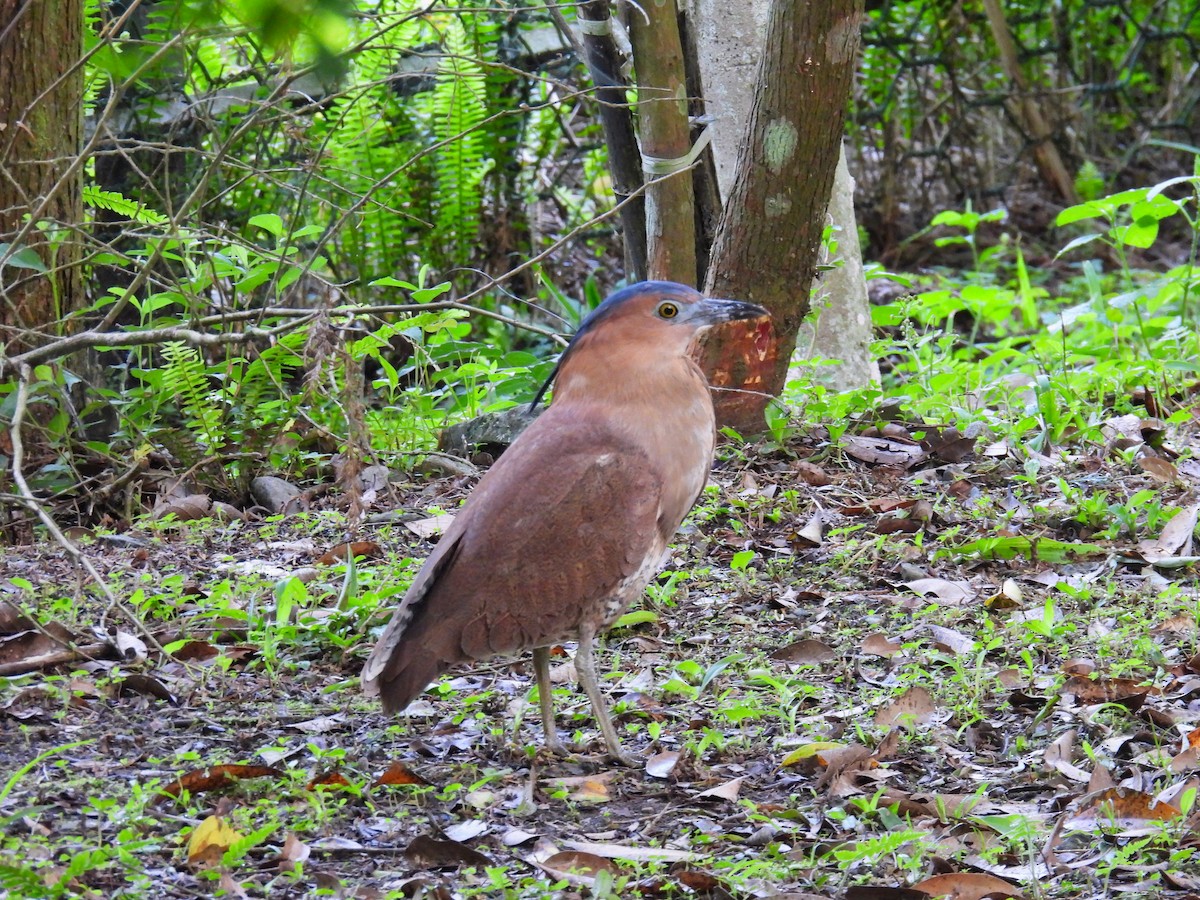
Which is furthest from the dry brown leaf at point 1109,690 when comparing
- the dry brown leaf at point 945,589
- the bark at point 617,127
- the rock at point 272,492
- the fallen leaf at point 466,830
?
the rock at point 272,492

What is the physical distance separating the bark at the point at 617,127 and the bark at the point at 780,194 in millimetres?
543

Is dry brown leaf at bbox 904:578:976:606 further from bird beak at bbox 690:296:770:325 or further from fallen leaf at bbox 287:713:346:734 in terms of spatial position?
fallen leaf at bbox 287:713:346:734

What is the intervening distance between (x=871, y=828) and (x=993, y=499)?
2241 millimetres

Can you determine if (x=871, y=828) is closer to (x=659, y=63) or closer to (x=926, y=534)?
(x=926, y=534)

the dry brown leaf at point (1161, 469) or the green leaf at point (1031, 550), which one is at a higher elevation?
the dry brown leaf at point (1161, 469)

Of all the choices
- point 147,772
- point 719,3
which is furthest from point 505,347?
point 147,772

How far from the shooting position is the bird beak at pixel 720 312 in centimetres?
382

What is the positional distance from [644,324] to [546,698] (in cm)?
105

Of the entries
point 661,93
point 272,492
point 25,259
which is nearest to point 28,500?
point 25,259

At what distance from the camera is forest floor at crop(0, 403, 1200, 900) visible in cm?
295

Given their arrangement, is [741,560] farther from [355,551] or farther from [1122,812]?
[1122,812]

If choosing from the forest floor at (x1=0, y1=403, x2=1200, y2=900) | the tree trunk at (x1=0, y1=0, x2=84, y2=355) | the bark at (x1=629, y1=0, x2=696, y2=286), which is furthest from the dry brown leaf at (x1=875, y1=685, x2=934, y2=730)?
the tree trunk at (x1=0, y1=0, x2=84, y2=355)

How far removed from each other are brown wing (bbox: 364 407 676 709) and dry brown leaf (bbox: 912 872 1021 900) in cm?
112

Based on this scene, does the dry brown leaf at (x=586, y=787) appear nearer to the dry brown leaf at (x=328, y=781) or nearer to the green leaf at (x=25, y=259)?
the dry brown leaf at (x=328, y=781)
